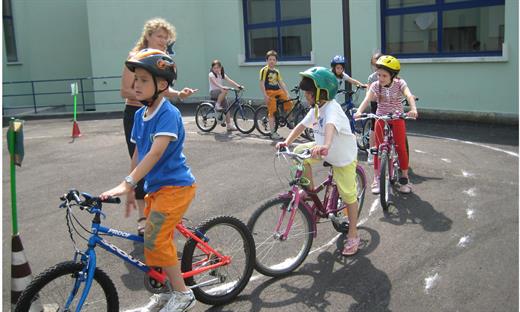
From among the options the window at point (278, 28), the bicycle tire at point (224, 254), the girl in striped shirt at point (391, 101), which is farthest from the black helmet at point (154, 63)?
the window at point (278, 28)

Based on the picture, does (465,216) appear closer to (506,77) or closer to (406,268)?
(406,268)

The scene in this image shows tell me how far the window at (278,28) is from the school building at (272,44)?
31mm

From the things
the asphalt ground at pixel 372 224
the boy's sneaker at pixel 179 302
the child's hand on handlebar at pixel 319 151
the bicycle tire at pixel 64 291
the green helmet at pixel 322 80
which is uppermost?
the green helmet at pixel 322 80

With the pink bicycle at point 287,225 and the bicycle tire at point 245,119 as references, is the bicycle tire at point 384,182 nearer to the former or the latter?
the pink bicycle at point 287,225

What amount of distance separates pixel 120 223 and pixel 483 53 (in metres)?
9.10

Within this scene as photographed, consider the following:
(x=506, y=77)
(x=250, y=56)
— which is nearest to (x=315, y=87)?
(x=506, y=77)

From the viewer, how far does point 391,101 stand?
266 inches

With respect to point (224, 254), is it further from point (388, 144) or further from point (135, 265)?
point (388, 144)

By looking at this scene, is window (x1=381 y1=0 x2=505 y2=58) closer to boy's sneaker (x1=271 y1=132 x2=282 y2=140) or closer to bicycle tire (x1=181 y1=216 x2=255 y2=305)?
boy's sneaker (x1=271 y1=132 x2=282 y2=140)

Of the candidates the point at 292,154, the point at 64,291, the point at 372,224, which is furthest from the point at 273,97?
the point at 64,291

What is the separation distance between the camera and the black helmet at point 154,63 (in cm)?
330

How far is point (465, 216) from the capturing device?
571cm

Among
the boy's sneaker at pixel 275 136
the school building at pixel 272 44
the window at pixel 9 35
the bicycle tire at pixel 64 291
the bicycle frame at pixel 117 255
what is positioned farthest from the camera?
the window at pixel 9 35

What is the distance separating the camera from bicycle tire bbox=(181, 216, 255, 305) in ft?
12.5
